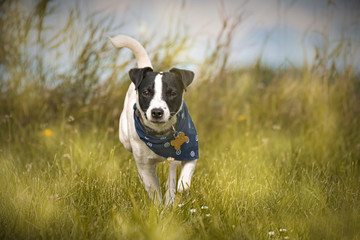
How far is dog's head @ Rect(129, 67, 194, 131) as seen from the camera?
2375 millimetres

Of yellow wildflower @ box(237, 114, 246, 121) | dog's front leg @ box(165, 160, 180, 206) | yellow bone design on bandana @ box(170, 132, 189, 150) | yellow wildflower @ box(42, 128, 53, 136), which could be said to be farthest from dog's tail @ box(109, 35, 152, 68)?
yellow wildflower @ box(237, 114, 246, 121)

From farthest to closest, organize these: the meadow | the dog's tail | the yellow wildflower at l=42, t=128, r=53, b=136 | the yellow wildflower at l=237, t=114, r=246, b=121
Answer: the yellow wildflower at l=237, t=114, r=246, b=121, the yellow wildflower at l=42, t=128, r=53, b=136, the dog's tail, the meadow

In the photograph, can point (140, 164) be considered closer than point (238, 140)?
Yes

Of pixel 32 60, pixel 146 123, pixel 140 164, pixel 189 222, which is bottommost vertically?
pixel 189 222

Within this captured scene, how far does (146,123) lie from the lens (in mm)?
2631

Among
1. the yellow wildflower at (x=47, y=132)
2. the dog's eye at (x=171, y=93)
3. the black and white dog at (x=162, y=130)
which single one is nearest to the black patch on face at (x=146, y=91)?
the black and white dog at (x=162, y=130)

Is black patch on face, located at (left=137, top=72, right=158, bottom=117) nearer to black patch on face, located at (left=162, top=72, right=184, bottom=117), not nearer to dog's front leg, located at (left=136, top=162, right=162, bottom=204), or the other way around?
black patch on face, located at (left=162, top=72, right=184, bottom=117)

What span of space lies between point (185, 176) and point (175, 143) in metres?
A: 0.23

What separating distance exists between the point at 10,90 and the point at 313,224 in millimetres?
3551

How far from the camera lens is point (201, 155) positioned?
3.67m

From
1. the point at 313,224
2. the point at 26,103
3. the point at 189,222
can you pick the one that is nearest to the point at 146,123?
the point at 189,222

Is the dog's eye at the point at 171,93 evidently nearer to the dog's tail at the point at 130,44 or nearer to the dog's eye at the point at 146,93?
the dog's eye at the point at 146,93

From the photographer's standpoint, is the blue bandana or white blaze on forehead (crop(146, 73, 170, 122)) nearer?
white blaze on forehead (crop(146, 73, 170, 122))

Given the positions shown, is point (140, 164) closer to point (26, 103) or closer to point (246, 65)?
point (26, 103)
